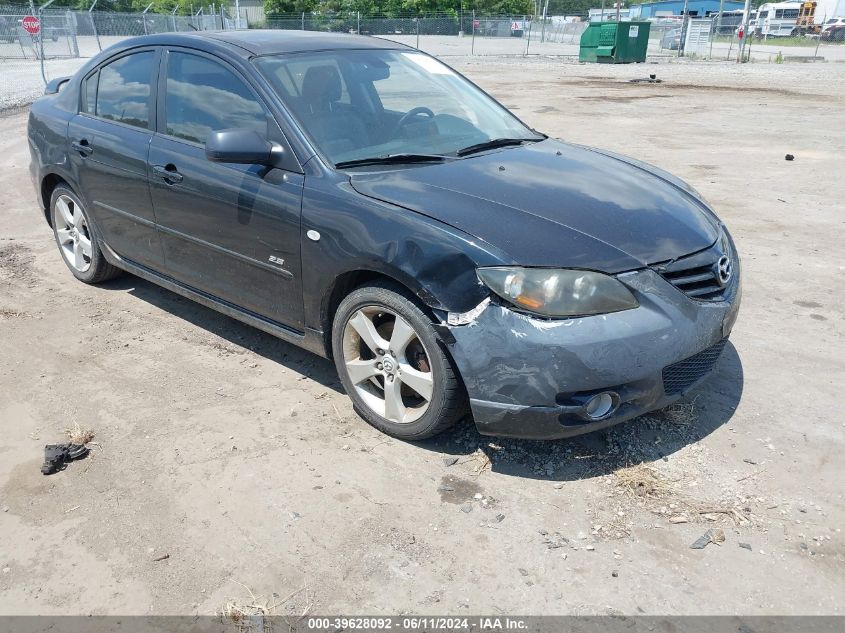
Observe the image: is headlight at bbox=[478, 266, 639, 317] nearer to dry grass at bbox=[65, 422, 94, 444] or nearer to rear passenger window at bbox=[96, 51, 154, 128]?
dry grass at bbox=[65, 422, 94, 444]

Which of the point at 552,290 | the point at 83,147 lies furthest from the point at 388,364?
the point at 83,147

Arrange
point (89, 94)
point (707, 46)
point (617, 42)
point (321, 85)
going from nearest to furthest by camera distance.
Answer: point (321, 85)
point (89, 94)
point (617, 42)
point (707, 46)

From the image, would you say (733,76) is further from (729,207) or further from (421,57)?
(421,57)

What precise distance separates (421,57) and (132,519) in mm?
3281

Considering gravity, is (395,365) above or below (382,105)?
Result: below

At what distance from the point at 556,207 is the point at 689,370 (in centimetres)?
95

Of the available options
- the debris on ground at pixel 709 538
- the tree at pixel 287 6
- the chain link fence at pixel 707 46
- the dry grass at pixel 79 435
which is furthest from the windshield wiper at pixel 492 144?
the tree at pixel 287 6

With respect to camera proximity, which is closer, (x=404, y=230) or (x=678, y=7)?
(x=404, y=230)

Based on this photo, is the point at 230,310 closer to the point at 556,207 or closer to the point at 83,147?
the point at 83,147

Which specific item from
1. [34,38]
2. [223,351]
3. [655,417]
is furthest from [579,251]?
[34,38]

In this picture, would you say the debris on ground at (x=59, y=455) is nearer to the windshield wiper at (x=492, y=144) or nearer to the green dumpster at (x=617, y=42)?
the windshield wiper at (x=492, y=144)

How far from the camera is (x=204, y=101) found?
405 cm

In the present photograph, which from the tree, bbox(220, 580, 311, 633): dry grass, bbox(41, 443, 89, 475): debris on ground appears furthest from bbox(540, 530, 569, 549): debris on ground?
the tree

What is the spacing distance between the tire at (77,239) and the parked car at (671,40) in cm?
3813
